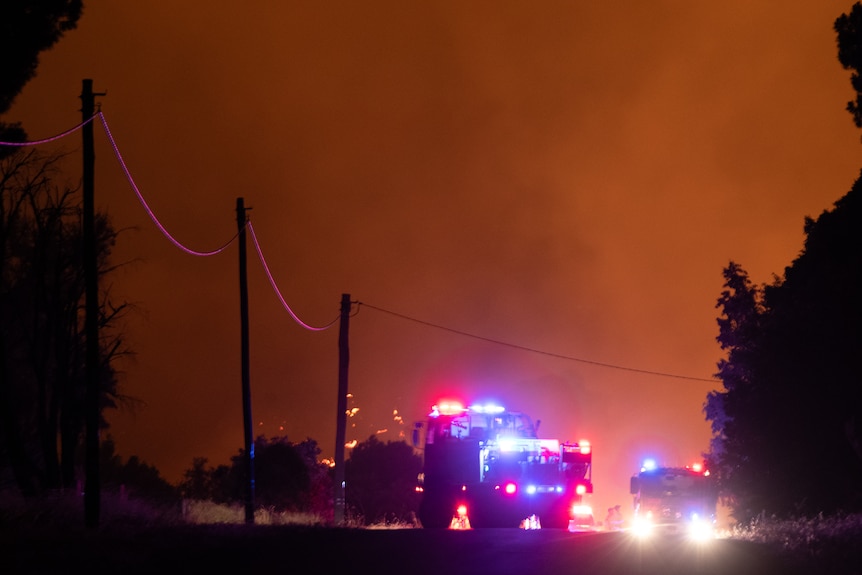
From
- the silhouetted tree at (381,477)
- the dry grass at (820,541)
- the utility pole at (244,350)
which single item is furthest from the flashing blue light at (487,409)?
the silhouetted tree at (381,477)

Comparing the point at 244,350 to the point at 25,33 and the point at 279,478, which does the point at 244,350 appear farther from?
the point at 279,478

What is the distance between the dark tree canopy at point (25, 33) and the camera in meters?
21.5

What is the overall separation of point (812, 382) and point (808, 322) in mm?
1700

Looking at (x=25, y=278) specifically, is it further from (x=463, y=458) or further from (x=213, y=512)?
(x=463, y=458)

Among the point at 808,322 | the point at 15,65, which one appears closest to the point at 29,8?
the point at 15,65

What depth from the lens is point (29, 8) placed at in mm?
21906

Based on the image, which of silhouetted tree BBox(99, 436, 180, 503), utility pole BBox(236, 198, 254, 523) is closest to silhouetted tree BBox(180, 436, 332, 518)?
silhouetted tree BBox(99, 436, 180, 503)

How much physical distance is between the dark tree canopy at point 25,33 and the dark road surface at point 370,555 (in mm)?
8831

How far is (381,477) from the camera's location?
8294 cm

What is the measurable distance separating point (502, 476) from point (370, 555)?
1466 centimetres

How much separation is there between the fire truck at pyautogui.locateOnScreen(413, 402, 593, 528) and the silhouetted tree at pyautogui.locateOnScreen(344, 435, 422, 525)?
47.0m

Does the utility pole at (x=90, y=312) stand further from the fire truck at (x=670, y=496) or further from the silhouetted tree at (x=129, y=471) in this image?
the silhouetted tree at (x=129, y=471)

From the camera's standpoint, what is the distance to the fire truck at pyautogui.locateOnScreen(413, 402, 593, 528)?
31.0 metres

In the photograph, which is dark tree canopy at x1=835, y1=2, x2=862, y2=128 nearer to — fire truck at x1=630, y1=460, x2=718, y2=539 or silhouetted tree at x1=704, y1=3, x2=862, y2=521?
silhouetted tree at x1=704, y1=3, x2=862, y2=521
